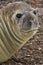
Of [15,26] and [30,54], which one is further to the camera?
[30,54]

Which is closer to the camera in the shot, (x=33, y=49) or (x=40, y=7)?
(x=33, y=49)

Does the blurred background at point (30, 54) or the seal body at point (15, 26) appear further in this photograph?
the blurred background at point (30, 54)

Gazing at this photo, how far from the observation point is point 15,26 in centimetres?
374

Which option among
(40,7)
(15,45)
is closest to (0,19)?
(15,45)

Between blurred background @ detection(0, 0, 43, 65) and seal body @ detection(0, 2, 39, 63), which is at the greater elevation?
seal body @ detection(0, 2, 39, 63)

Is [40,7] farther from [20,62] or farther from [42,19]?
[20,62]

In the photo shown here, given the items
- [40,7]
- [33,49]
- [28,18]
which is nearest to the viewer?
[28,18]

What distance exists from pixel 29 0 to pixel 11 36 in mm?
3195

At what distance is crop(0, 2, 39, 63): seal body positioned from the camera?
3678 mm

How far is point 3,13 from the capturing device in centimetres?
385

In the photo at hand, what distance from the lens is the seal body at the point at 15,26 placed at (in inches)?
145

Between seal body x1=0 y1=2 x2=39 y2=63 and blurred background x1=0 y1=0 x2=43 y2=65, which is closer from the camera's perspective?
seal body x1=0 y1=2 x2=39 y2=63

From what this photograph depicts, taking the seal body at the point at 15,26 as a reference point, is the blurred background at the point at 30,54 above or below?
below

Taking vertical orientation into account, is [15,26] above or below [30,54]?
above
